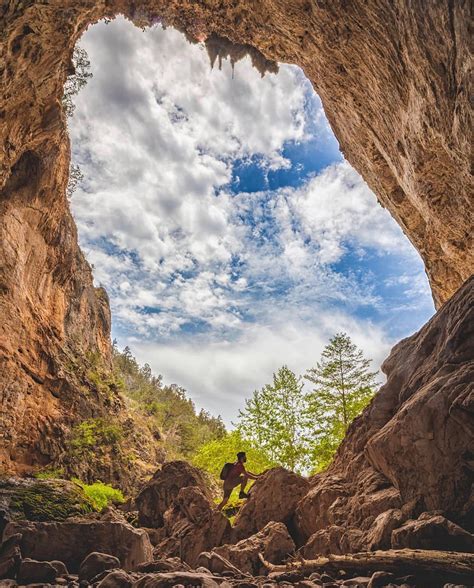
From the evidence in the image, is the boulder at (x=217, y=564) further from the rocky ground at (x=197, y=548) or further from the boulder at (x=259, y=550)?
the boulder at (x=259, y=550)

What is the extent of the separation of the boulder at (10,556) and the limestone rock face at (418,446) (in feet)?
18.6

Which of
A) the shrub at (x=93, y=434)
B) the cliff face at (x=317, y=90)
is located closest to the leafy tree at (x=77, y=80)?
the cliff face at (x=317, y=90)

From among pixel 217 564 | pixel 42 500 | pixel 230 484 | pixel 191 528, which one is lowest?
pixel 191 528

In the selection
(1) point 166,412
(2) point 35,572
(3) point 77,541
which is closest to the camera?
(2) point 35,572

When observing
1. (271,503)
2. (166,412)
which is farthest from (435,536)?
(166,412)

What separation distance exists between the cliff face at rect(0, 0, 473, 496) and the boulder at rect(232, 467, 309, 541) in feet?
17.1

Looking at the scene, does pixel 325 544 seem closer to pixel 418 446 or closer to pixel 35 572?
pixel 418 446

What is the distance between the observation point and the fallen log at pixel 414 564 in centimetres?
387

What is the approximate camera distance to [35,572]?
5.19 m

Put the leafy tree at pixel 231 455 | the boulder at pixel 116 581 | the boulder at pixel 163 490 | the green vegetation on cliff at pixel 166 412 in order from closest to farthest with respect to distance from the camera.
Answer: the boulder at pixel 116 581, the boulder at pixel 163 490, the leafy tree at pixel 231 455, the green vegetation on cliff at pixel 166 412

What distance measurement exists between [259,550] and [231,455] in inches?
546

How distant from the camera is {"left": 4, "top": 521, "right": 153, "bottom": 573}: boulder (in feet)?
20.4

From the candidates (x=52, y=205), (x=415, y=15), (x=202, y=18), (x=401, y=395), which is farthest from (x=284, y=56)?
(x=401, y=395)

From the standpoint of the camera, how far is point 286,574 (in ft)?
21.6
